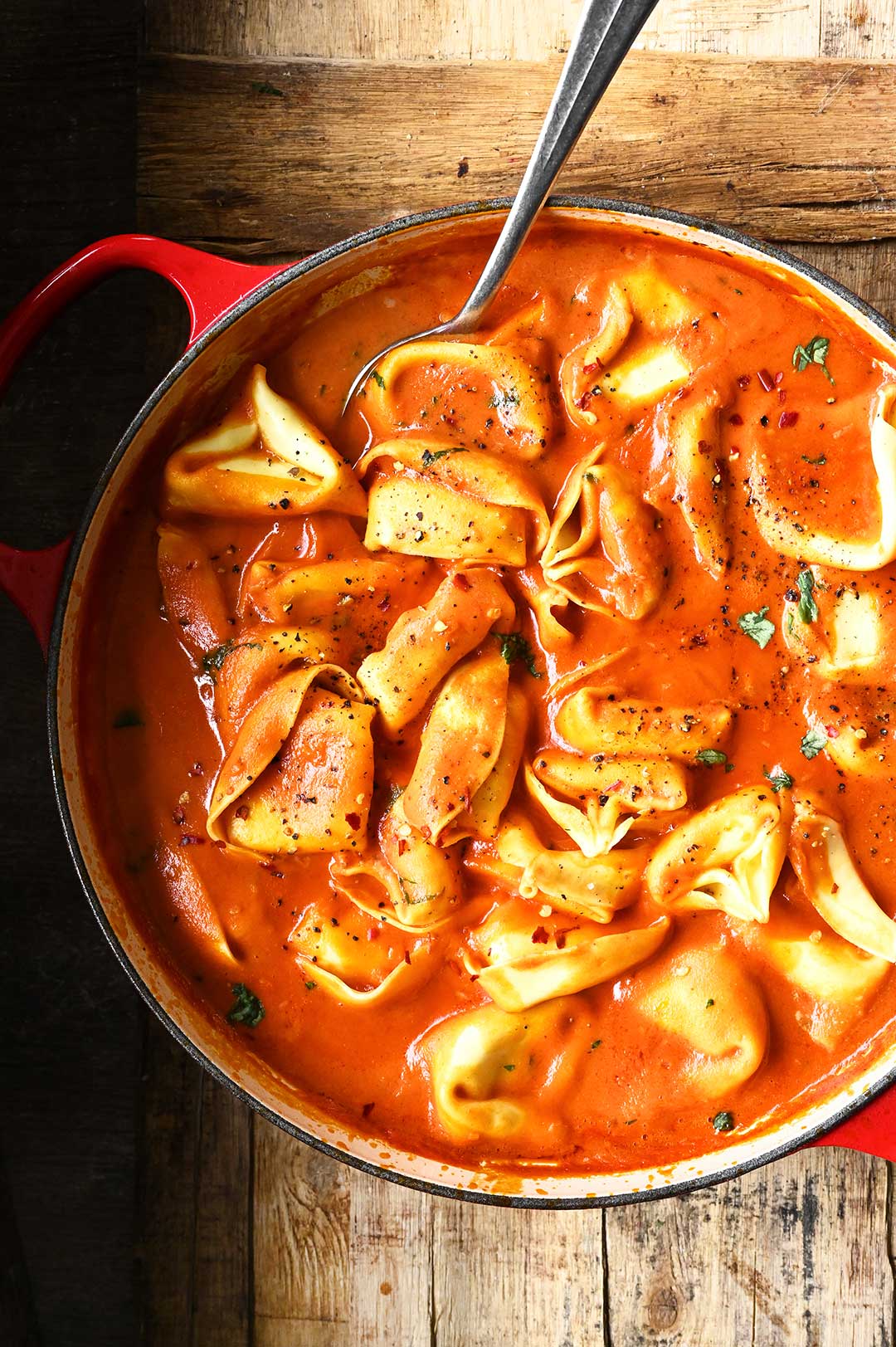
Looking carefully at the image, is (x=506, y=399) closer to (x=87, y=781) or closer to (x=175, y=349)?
(x=175, y=349)

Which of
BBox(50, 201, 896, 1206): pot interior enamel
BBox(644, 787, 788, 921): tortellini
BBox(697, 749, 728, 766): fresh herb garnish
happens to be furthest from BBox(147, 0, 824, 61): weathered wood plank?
BBox(644, 787, 788, 921): tortellini

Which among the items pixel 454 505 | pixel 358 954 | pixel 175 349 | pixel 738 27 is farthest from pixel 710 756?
pixel 738 27

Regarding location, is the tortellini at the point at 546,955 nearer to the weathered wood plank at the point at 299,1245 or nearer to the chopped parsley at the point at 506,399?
the weathered wood plank at the point at 299,1245

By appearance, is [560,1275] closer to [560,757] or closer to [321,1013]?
[321,1013]

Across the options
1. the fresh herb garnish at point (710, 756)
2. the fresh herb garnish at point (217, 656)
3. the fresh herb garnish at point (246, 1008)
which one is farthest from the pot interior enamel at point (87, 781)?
the fresh herb garnish at point (710, 756)

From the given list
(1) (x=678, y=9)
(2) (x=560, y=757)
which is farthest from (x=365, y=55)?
(2) (x=560, y=757)

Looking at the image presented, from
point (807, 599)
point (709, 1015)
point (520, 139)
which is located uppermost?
point (520, 139)
